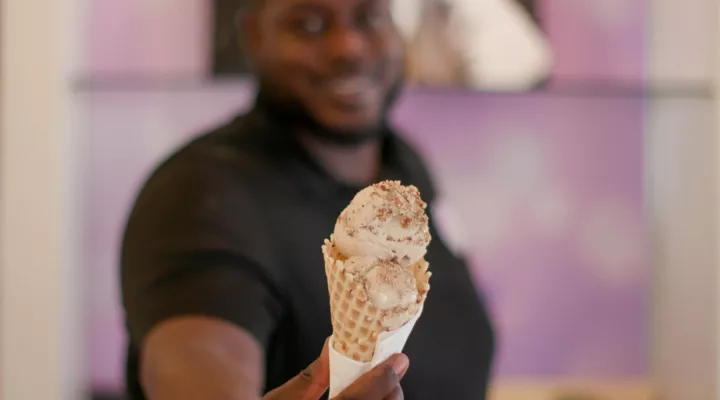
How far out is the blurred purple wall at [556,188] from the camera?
109cm

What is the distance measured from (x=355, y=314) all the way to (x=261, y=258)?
0.69ft

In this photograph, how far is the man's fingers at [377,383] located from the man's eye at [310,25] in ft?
1.34

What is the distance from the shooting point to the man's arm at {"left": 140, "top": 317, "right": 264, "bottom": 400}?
59cm

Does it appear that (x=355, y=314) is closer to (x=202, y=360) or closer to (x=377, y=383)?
(x=377, y=383)

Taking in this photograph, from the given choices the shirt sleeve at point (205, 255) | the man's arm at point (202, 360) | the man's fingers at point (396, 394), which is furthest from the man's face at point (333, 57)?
the man's fingers at point (396, 394)

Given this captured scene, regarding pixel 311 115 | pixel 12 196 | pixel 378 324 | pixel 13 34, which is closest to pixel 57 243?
pixel 12 196

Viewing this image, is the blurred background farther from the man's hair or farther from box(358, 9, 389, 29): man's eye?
box(358, 9, 389, 29): man's eye

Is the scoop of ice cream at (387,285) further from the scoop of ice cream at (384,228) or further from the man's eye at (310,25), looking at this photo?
the man's eye at (310,25)

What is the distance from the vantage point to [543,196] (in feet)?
3.63

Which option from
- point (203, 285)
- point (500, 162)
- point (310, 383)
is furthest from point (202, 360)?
point (500, 162)

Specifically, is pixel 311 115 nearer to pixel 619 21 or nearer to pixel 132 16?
pixel 132 16

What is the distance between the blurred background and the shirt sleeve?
0.96 feet

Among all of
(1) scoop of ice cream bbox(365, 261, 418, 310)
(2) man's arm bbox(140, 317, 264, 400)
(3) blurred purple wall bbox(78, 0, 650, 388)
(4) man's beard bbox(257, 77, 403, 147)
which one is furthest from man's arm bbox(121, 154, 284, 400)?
(3) blurred purple wall bbox(78, 0, 650, 388)

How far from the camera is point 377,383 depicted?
41 centimetres
